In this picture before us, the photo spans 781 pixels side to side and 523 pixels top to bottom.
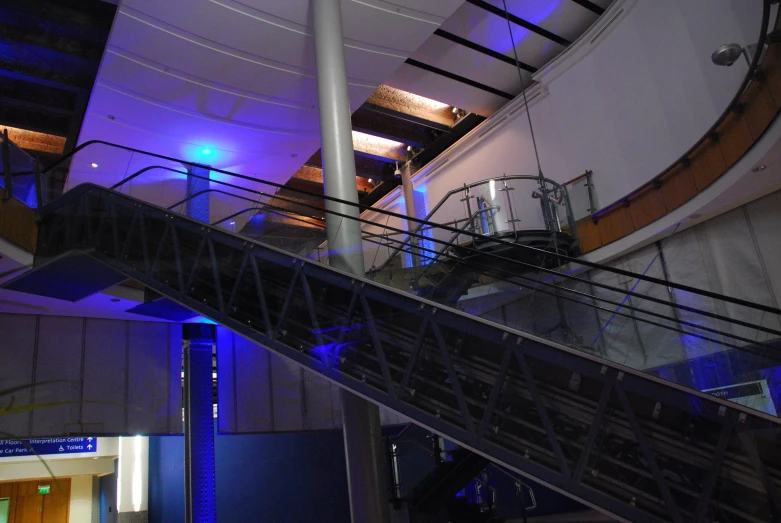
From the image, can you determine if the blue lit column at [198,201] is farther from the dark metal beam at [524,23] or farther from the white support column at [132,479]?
the white support column at [132,479]

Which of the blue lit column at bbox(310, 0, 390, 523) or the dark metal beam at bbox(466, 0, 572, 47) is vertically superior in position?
the dark metal beam at bbox(466, 0, 572, 47)

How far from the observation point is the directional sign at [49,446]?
10977mm

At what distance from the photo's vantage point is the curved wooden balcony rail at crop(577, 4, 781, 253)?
5.98 m

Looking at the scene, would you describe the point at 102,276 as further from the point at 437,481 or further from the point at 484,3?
the point at 484,3

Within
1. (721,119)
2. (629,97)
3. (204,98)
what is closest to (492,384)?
(721,119)

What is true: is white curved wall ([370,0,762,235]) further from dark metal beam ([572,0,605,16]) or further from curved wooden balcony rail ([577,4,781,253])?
curved wooden balcony rail ([577,4,781,253])

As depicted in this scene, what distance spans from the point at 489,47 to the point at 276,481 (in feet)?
33.7

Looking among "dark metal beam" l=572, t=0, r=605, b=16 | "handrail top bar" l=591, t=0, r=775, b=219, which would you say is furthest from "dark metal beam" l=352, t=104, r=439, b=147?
"handrail top bar" l=591, t=0, r=775, b=219

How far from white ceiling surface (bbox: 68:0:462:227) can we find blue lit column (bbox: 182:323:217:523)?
140 inches

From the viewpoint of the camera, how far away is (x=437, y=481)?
900 cm

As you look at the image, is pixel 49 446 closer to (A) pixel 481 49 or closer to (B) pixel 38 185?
(B) pixel 38 185

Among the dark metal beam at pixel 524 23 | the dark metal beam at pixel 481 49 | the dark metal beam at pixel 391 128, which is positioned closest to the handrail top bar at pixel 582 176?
the dark metal beam at pixel 481 49

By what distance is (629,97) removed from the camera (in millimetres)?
10000

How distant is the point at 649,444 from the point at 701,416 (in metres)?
0.38
